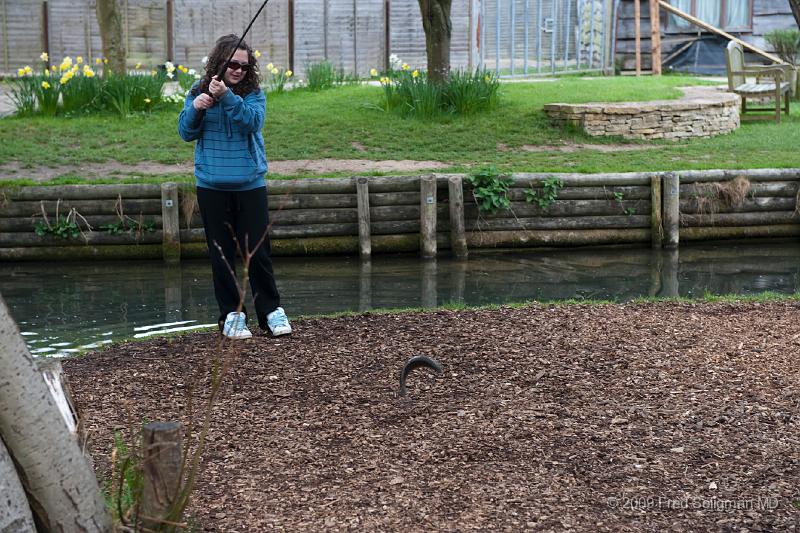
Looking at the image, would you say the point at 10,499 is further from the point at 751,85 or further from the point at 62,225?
the point at 751,85

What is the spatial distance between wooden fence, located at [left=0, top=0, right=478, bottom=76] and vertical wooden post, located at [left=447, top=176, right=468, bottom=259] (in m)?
13.2

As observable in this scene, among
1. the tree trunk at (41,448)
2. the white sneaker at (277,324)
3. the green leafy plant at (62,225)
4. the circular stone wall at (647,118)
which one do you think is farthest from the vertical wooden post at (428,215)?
the tree trunk at (41,448)

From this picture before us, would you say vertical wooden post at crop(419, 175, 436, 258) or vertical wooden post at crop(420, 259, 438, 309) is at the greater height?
vertical wooden post at crop(419, 175, 436, 258)

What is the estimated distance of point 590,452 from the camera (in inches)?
179

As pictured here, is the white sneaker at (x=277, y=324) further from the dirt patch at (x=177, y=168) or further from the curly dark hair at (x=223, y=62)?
the dirt patch at (x=177, y=168)

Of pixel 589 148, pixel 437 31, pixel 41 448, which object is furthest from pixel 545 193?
pixel 41 448

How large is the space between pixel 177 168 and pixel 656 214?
574 centimetres

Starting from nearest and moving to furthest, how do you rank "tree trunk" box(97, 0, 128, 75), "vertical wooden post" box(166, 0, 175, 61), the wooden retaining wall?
1. the wooden retaining wall
2. "tree trunk" box(97, 0, 128, 75)
3. "vertical wooden post" box(166, 0, 175, 61)

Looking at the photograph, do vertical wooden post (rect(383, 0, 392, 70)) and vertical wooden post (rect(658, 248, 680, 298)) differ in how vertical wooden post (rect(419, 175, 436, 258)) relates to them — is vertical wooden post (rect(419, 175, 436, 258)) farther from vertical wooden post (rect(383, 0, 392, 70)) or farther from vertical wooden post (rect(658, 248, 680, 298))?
vertical wooden post (rect(383, 0, 392, 70))

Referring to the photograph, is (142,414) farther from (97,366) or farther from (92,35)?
(92,35)

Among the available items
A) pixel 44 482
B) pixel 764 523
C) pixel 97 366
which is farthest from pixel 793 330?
pixel 44 482

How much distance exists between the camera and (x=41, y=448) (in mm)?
3197

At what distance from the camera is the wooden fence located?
24375 millimetres

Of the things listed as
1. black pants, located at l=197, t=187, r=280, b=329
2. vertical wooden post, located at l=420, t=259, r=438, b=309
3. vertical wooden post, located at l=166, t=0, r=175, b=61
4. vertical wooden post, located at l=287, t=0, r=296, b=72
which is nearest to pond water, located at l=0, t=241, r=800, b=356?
vertical wooden post, located at l=420, t=259, r=438, b=309
